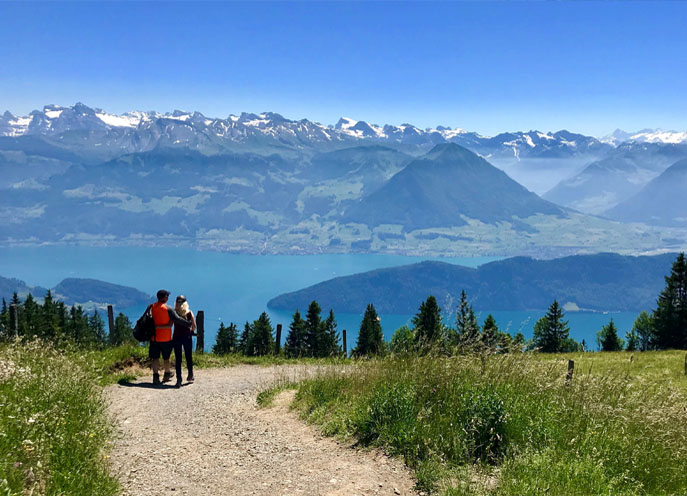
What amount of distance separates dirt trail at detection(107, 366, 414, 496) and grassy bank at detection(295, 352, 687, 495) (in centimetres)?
58

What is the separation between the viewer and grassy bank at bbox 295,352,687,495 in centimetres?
699

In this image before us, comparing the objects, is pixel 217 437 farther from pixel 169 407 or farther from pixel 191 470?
pixel 169 407

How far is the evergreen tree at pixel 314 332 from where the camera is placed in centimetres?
8075

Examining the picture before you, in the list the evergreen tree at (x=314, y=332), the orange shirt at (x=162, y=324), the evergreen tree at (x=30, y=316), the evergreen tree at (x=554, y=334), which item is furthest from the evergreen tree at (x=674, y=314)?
the evergreen tree at (x=30, y=316)

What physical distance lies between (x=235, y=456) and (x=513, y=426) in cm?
479

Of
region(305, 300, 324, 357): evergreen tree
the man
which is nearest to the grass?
the man

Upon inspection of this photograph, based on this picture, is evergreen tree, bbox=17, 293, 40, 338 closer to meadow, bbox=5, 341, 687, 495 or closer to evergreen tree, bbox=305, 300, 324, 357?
evergreen tree, bbox=305, 300, 324, 357

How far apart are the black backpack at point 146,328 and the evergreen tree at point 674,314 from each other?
79259mm

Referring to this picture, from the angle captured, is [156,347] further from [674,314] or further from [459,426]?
[674,314]

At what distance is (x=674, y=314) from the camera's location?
7469 cm

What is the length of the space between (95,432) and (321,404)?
4575mm

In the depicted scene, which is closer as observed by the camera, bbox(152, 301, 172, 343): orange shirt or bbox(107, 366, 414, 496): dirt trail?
bbox(107, 366, 414, 496): dirt trail

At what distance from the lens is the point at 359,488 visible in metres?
7.20

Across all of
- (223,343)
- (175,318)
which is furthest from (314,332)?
(175,318)
